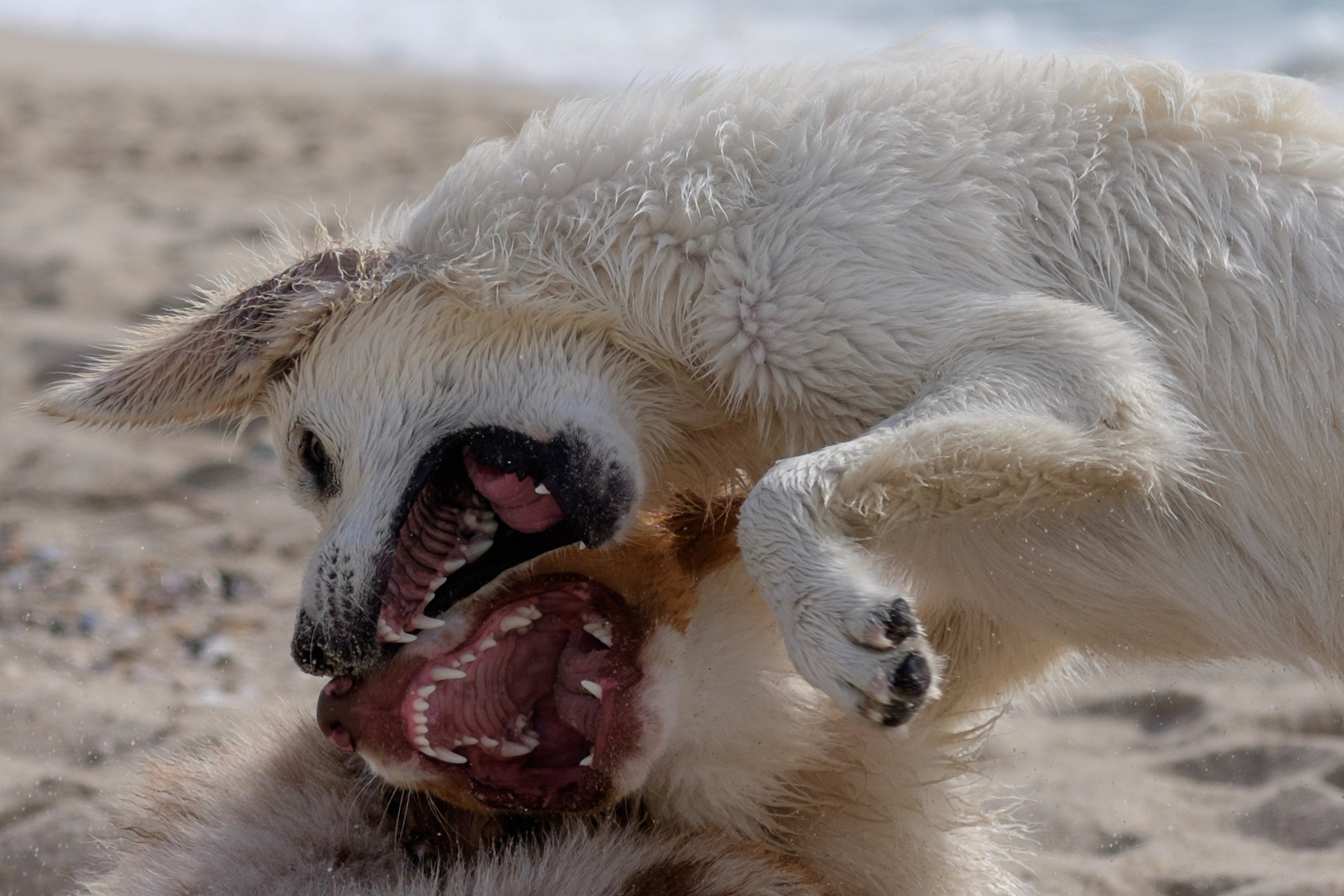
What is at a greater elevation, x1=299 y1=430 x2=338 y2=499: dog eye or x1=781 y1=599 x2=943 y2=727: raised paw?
x1=299 y1=430 x2=338 y2=499: dog eye

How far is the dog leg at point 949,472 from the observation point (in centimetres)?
259

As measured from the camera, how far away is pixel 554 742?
10.4 ft

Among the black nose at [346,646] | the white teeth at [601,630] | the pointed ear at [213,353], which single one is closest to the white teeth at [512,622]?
the white teeth at [601,630]

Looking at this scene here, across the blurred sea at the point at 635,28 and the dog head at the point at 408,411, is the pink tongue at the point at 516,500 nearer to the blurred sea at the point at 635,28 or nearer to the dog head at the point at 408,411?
the dog head at the point at 408,411

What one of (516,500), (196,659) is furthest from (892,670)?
(196,659)

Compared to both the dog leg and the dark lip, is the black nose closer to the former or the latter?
the dark lip

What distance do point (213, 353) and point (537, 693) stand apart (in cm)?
111

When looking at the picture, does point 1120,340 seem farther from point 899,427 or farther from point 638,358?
point 638,358

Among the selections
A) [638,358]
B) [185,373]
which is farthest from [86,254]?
[638,358]

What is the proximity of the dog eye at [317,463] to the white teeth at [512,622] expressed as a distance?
54 centimetres

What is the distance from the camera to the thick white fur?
295 centimetres

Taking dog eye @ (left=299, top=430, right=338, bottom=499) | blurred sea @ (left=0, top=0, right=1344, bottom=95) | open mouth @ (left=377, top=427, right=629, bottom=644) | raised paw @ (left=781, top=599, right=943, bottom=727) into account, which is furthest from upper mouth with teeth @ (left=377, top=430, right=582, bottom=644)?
blurred sea @ (left=0, top=0, right=1344, bottom=95)

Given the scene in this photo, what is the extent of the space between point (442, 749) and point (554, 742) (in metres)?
0.24

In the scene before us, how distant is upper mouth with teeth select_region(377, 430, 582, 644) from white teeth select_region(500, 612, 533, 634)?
0.09 m
